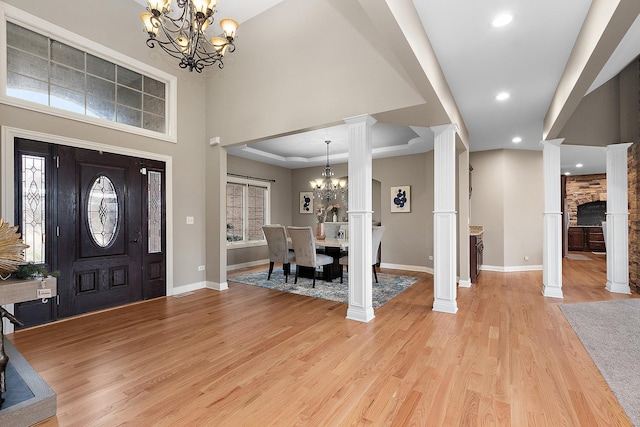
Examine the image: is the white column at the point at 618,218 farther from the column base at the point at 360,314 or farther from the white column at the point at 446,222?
the column base at the point at 360,314

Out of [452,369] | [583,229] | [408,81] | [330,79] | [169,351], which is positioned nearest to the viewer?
[452,369]

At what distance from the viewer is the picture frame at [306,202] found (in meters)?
8.27

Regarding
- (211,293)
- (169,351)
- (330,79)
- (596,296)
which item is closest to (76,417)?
(169,351)

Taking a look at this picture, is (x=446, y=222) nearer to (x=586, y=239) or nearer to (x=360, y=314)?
(x=360, y=314)

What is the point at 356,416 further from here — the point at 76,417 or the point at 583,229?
the point at 583,229

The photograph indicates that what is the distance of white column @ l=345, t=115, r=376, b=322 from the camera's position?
11.2ft

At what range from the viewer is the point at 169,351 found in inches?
104

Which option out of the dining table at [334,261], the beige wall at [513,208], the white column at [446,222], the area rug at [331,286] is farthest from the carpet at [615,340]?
the dining table at [334,261]

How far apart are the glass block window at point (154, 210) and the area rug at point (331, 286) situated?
1644 mm

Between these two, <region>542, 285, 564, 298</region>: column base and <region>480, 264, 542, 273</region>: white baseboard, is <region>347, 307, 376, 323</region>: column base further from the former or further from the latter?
<region>480, 264, 542, 273</region>: white baseboard

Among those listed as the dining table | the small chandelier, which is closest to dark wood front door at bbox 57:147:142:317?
the dining table

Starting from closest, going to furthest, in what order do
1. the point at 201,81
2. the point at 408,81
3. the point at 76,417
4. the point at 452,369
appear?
the point at 76,417 < the point at 452,369 < the point at 408,81 < the point at 201,81

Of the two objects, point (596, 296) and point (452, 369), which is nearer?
point (452, 369)

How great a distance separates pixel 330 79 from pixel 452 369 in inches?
126
